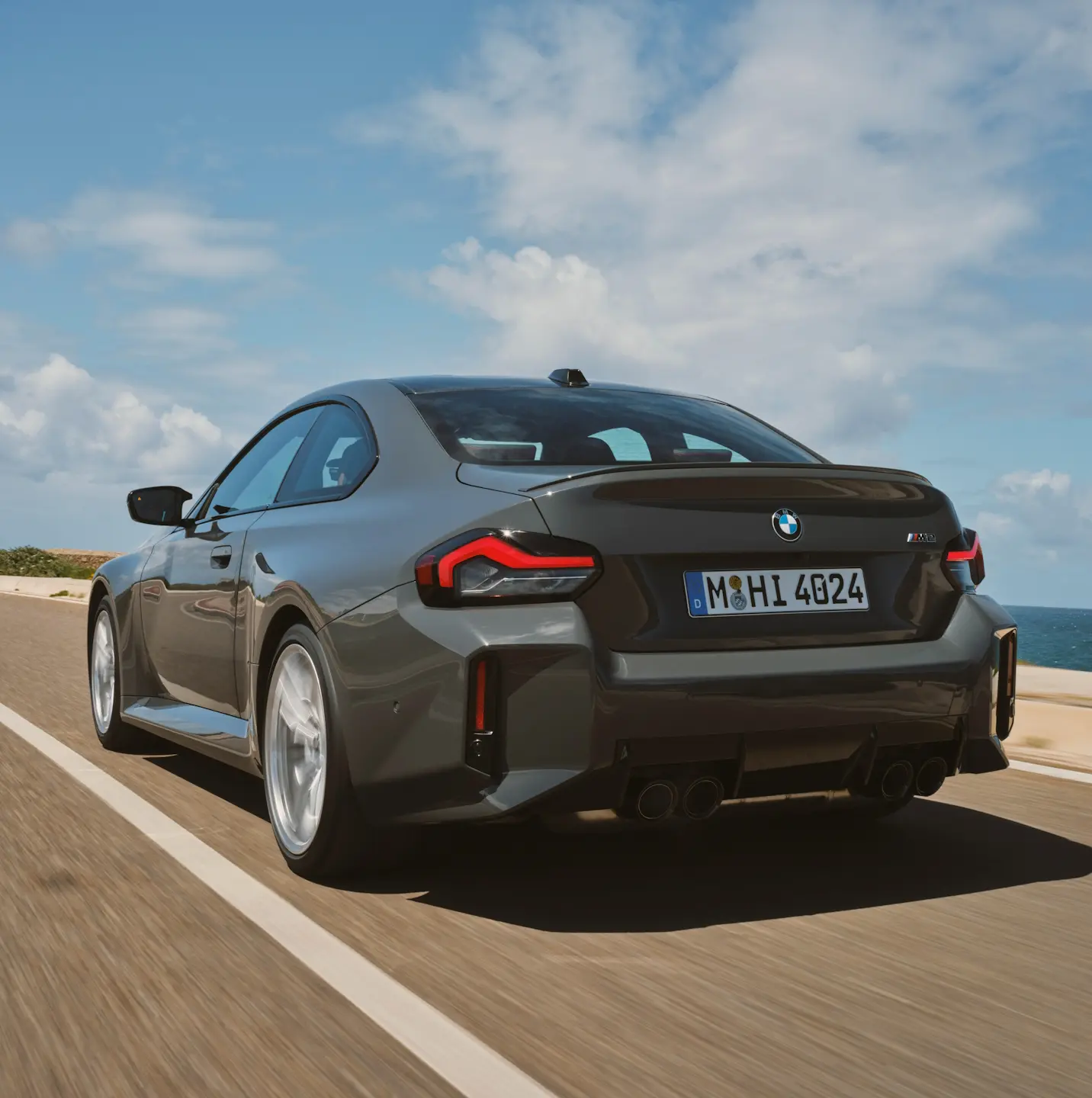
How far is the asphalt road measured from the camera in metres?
2.98

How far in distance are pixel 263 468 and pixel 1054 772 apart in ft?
12.2

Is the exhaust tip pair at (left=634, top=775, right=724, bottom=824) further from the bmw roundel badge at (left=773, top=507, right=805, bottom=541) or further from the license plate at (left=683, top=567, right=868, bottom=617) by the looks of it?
the bmw roundel badge at (left=773, top=507, right=805, bottom=541)

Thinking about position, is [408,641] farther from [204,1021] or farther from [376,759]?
[204,1021]

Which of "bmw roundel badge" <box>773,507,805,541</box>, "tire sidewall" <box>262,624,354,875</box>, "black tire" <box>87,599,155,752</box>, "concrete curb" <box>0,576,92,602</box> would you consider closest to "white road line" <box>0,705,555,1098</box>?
"tire sidewall" <box>262,624,354,875</box>

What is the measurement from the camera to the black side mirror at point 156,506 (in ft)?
21.2

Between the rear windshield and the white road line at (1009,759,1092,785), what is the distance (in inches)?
91.4

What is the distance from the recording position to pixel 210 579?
5766 mm

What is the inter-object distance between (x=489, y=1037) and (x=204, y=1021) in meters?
0.63

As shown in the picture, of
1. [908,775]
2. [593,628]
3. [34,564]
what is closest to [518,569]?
[593,628]

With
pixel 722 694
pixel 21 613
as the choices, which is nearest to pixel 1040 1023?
pixel 722 694

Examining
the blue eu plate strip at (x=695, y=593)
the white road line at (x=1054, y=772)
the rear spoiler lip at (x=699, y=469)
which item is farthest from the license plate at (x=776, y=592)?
the white road line at (x=1054, y=772)

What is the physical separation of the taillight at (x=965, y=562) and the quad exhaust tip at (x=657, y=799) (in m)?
1.14

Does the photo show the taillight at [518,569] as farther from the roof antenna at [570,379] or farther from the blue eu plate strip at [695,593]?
the roof antenna at [570,379]

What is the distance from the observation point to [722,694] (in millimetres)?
3932
